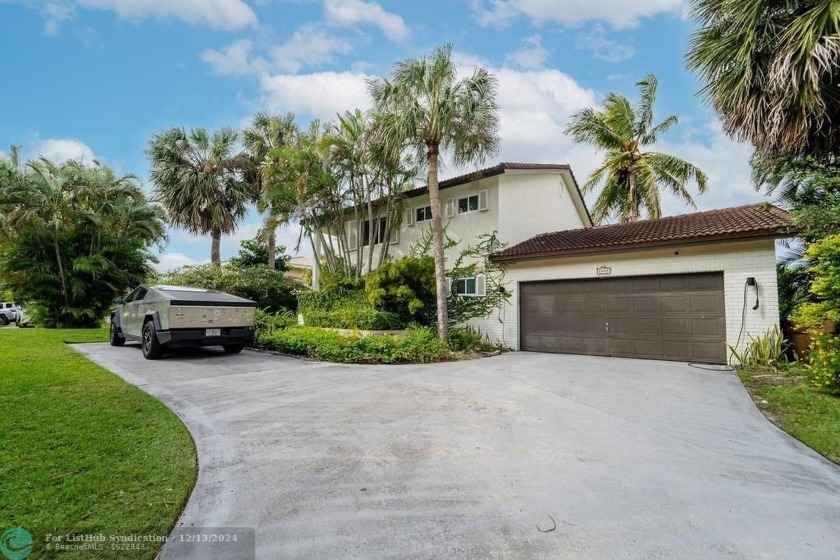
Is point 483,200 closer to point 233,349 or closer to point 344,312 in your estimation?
point 344,312

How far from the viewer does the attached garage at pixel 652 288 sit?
920cm

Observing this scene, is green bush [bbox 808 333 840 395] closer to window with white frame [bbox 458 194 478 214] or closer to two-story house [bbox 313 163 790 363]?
two-story house [bbox 313 163 790 363]

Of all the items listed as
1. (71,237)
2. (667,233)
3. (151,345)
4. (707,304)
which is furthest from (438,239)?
(71,237)

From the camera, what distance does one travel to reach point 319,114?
52.4ft

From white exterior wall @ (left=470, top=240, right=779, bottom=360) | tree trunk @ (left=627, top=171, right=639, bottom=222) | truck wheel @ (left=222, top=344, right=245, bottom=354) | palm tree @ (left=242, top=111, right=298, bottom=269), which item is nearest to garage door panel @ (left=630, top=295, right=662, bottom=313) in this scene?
white exterior wall @ (left=470, top=240, right=779, bottom=360)

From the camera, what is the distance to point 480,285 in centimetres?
1373

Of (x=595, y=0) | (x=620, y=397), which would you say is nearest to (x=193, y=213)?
(x=595, y=0)

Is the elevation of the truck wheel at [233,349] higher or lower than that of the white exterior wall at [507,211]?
lower

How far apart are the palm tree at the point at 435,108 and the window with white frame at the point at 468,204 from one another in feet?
9.84

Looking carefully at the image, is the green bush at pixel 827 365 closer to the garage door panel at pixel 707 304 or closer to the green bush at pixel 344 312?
the garage door panel at pixel 707 304

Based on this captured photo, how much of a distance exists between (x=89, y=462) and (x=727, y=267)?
11.5 m

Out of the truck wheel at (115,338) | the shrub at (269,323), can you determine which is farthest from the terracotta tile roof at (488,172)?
the truck wheel at (115,338)

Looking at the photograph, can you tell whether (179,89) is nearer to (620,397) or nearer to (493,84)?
(493,84)

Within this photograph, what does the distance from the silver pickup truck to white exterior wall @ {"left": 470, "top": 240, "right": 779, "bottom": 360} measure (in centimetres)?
840
